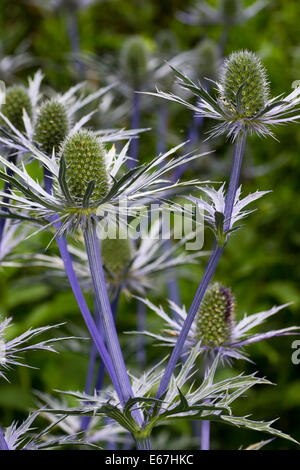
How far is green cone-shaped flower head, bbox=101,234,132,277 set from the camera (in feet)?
4.02

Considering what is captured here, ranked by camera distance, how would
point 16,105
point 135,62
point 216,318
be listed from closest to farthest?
point 216,318 < point 16,105 < point 135,62

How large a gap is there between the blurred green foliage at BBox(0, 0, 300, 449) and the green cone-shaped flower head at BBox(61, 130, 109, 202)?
12.8 inches

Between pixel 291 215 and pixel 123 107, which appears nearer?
pixel 123 107

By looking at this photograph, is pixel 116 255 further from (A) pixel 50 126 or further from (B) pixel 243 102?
(B) pixel 243 102

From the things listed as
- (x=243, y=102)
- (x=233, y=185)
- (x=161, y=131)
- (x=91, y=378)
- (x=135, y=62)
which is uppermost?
(x=135, y=62)

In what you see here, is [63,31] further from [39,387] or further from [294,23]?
[39,387]

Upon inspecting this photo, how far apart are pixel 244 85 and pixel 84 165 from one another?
23 cm

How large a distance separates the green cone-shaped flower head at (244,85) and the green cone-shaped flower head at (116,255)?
0.51 metres

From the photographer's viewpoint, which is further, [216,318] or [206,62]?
[206,62]

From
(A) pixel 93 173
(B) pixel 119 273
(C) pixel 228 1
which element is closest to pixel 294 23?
(C) pixel 228 1

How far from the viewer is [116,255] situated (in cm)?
125

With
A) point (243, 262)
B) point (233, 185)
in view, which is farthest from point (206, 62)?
point (233, 185)

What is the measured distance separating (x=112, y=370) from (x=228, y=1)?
1.98 metres

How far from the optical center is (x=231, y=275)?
191 cm
